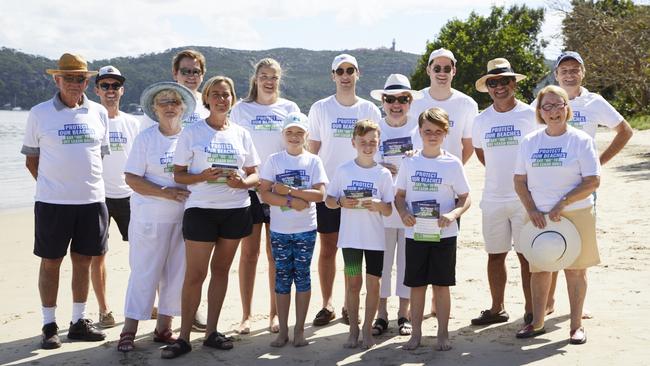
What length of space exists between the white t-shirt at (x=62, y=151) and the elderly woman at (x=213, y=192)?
97 centimetres

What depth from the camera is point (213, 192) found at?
212 inches

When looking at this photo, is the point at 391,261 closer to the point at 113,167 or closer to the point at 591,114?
the point at 591,114

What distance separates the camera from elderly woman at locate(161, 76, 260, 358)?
5.36 meters

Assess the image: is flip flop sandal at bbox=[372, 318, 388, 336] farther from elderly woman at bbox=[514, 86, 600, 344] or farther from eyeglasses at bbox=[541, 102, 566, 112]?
eyeglasses at bbox=[541, 102, 566, 112]

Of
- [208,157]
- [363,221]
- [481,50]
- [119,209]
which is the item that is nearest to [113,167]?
[119,209]

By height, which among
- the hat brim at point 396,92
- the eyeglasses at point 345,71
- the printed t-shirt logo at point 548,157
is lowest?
the printed t-shirt logo at point 548,157

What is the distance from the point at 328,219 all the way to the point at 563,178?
1944 millimetres

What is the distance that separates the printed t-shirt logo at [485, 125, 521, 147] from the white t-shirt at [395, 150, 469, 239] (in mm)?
657

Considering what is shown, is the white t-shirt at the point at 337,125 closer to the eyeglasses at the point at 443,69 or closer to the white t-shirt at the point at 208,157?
the eyeglasses at the point at 443,69

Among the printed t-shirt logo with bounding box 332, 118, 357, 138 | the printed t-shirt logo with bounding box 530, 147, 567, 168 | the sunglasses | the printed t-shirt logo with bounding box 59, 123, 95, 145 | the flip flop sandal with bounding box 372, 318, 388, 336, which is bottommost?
the flip flop sandal with bounding box 372, 318, 388, 336

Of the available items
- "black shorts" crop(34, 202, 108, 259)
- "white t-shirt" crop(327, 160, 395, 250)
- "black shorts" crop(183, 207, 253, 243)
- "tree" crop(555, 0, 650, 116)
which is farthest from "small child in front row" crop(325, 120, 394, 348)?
"tree" crop(555, 0, 650, 116)

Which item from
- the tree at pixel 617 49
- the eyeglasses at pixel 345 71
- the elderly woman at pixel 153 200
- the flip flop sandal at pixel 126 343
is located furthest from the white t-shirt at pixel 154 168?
the tree at pixel 617 49

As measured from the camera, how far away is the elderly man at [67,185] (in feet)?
19.1

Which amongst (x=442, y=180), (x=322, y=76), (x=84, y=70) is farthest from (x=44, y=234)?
(x=322, y=76)
